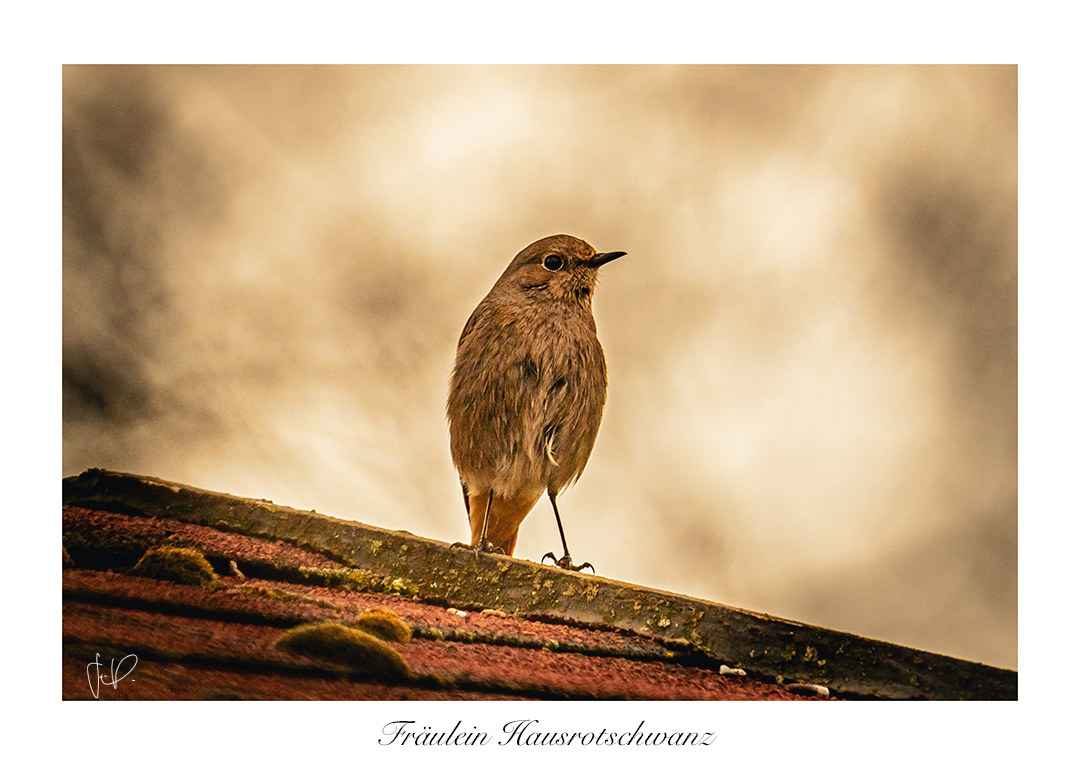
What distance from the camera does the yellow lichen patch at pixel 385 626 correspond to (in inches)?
118

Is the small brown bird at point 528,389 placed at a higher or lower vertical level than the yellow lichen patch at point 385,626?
higher

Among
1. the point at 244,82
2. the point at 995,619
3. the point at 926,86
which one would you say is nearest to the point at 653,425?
the point at 995,619

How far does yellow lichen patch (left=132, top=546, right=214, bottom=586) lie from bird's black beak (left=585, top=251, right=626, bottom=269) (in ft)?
6.11

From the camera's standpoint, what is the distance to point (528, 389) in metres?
3.24

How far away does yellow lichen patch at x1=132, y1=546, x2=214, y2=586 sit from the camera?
3.08 metres

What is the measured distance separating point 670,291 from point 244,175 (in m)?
1.79

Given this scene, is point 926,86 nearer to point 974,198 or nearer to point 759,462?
point 974,198

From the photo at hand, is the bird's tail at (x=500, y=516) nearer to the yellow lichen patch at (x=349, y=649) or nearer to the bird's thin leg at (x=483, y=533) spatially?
the bird's thin leg at (x=483, y=533)

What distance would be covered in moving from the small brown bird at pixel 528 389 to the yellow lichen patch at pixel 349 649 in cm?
52

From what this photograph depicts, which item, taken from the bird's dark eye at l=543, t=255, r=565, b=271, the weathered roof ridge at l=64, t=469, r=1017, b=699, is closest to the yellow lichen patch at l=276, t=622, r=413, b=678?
the weathered roof ridge at l=64, t=469, r=1017, b=699

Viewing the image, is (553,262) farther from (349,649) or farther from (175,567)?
(175,567)
